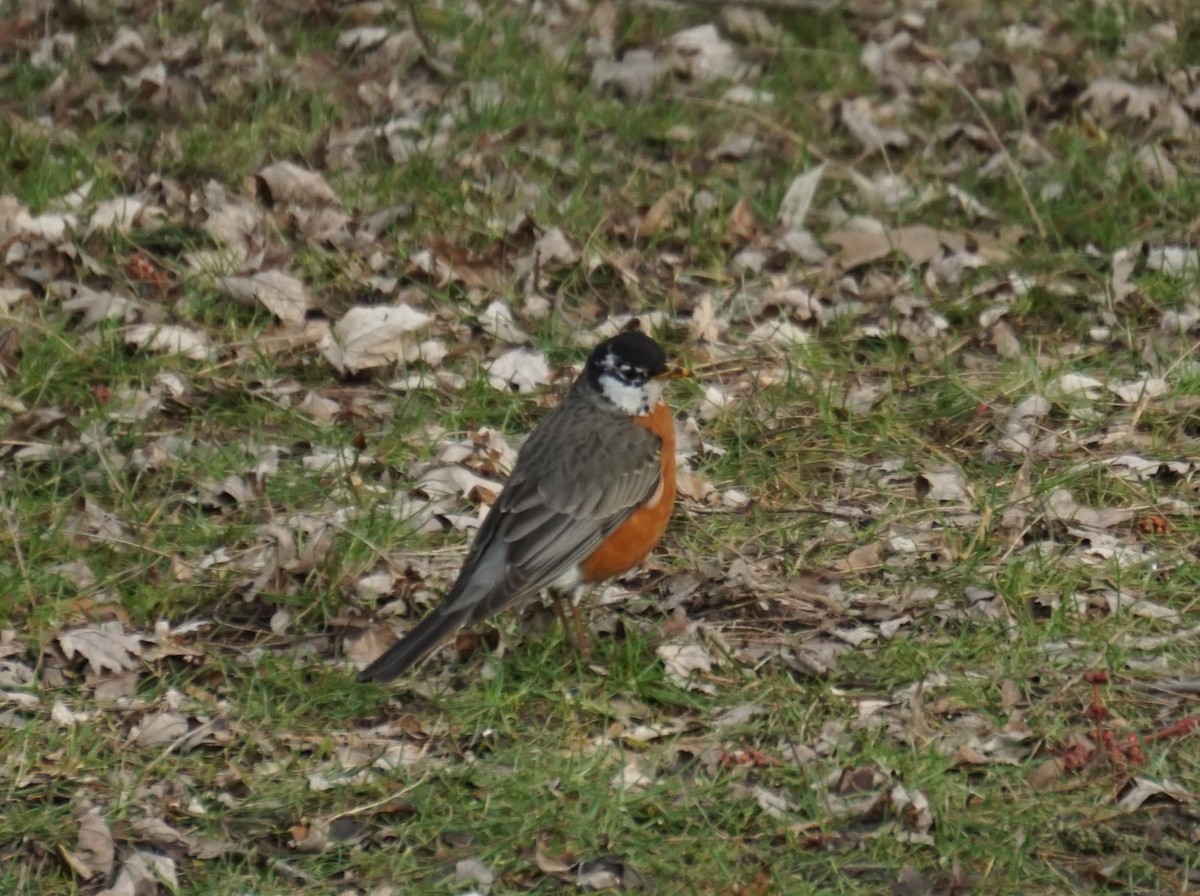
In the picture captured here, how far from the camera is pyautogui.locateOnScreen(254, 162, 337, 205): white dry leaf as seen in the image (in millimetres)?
8195

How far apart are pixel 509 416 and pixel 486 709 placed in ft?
6.45

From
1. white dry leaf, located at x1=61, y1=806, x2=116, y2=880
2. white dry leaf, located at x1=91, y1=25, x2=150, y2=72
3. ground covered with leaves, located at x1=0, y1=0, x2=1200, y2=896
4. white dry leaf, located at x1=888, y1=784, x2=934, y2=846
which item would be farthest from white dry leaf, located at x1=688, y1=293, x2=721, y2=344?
white dry leaf, located at x1=91, y1=25, x2=150, y2=72

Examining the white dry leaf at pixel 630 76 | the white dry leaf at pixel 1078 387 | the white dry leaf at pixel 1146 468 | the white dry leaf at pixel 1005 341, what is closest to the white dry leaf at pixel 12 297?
the white dry leaf at pixel 630 76

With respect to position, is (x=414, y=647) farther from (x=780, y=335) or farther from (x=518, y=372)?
(x=780, y=335)

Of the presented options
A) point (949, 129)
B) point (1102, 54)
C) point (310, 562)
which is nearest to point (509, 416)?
point (310, 562)

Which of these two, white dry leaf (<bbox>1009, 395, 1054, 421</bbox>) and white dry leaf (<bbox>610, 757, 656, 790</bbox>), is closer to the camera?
white dry leaf (<bbox>610, 757, 656, 790</bbox>)

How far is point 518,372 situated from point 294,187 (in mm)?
1760

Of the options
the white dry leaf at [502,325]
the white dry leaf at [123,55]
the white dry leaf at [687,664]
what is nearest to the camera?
the white dry leaf at [687,664]

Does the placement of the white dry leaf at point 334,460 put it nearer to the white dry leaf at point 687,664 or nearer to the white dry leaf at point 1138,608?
the white dry leaf at point 687,664

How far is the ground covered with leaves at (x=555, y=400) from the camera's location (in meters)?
4.72

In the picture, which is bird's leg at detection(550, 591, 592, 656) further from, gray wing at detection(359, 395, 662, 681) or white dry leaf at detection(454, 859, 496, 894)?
white dry leaf at detection(454, 859, 496, 894)

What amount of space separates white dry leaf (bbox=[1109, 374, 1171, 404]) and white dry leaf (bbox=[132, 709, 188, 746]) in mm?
3728

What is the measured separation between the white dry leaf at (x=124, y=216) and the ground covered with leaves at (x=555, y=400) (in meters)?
0.02

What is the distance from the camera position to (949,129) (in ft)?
29.8
